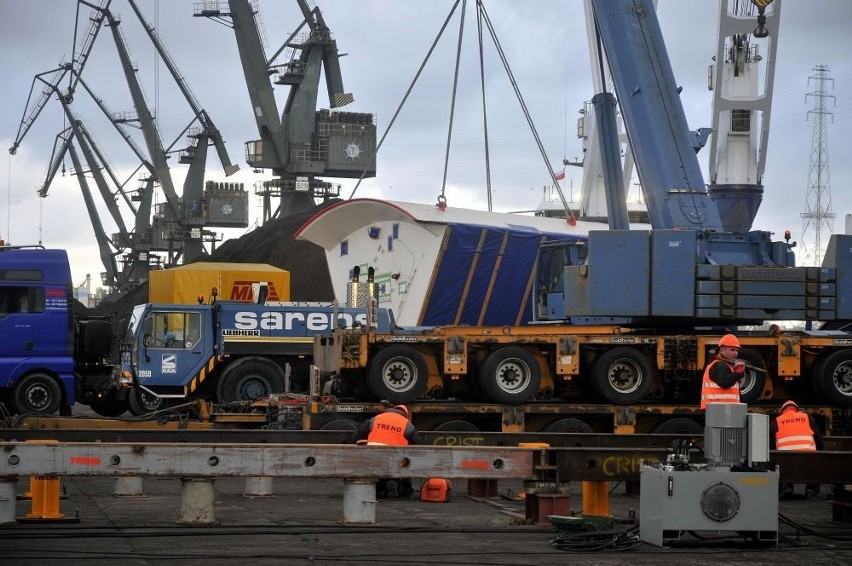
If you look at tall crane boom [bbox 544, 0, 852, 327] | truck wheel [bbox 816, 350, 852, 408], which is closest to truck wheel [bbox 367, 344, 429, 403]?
tall crane boom [bbox 544, 0, 852, 327]

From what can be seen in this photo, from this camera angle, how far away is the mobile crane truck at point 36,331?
2319cm

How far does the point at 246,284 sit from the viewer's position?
34.1m

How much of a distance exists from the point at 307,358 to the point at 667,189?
10.2m

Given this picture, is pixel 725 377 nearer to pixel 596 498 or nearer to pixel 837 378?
pixel 596 498

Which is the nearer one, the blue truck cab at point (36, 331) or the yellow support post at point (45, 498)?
the yellow support post at point (45, 498)

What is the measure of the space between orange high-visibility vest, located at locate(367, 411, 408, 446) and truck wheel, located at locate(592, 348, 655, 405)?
5096 mm

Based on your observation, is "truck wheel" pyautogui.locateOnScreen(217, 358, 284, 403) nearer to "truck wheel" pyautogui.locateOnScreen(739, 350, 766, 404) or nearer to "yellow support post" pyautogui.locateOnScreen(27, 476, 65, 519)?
"truck wheel" pyautogui.locateOnScreen(739, 350, 766, 404)

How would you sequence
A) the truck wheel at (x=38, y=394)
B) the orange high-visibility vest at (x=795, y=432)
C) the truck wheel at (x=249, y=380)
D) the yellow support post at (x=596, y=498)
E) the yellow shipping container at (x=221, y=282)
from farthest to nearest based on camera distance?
1. the yellow shipping container at (x=221, y=282)
2. the truck wheel at (x=249, y=380)
3. the truck wheel at (x=38, y=394)
4. the orange high-visibility vest at (x=795, y=432)
5. the yellow support post at (x=596, y=498)

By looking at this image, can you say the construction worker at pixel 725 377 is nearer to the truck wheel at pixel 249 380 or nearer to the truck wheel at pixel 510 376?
the truck wheel at pixel 510 376

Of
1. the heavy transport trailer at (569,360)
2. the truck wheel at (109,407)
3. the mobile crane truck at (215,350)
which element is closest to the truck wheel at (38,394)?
the mobile crane truck at (215,350)

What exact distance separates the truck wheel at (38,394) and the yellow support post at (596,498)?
14110mm

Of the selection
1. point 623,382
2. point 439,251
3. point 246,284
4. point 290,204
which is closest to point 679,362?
point 623,382

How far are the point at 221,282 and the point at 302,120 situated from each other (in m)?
41.0

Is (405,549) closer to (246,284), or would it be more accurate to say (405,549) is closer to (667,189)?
(667,189)
